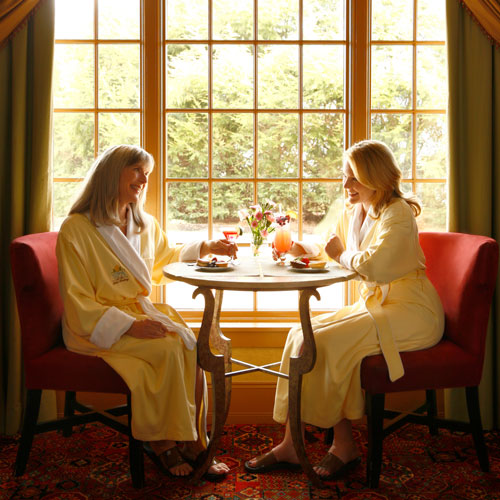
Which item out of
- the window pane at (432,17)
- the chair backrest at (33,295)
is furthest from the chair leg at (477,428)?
the window pane at (432,17)

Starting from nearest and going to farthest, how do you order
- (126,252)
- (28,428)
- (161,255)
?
1. (28,428)
2. (126,252)
3. (161,255)

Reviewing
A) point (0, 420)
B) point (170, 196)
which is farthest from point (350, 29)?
point (0, 420)

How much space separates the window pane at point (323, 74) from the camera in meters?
3.05

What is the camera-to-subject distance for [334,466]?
2268mm

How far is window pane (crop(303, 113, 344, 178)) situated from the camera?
3.07m

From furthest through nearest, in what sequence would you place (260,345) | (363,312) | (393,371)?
(260,345) < (363,312) < (393,371)

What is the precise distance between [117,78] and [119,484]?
203 cm

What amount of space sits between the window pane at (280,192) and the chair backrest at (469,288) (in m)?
0.94

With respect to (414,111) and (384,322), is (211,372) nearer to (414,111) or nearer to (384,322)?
(384,322)

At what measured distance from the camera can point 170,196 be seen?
3.09 meters

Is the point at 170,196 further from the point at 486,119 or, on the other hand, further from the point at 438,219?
the point at 486,119

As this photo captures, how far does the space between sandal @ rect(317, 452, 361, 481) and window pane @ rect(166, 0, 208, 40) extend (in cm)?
223

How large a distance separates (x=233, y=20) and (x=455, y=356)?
6.78 feet

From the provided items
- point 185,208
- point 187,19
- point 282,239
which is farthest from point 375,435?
point 187,19
